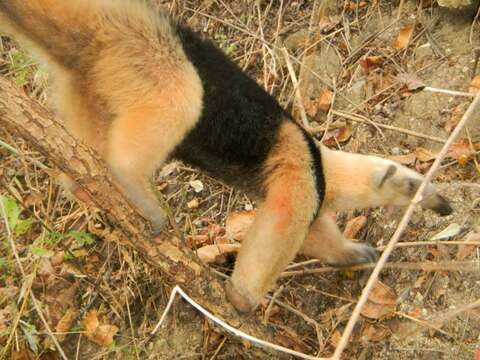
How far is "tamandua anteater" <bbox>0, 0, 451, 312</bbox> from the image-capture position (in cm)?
331

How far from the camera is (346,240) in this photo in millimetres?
4543

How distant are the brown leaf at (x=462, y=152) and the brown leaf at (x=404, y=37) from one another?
129 cm

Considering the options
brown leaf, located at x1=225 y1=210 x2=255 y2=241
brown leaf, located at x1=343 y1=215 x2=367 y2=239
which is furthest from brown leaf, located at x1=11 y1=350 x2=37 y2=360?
brown leaf, located at x1=343 y1=215 x2=367 y2=239

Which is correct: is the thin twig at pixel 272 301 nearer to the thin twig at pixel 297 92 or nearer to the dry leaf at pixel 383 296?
the dry leaf at pixel 383 296

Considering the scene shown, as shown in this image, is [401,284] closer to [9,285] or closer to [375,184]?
[375,184]

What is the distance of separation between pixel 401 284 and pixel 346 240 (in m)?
0.59

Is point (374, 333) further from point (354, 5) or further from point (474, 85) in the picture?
point (354, 5)

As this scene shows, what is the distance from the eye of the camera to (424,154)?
187 inches

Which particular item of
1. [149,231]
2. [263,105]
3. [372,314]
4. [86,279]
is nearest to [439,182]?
[372,314]

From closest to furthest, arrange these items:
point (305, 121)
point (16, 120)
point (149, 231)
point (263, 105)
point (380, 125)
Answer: point (16, 120) < point (149, 231) < point (263, 105) < point (380, 125) < point (305, 121)

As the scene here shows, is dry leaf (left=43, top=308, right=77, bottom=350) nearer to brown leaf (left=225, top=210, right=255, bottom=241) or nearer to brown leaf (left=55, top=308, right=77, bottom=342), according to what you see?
brown leaf (left=55, top=308, right=77, bottom=342)

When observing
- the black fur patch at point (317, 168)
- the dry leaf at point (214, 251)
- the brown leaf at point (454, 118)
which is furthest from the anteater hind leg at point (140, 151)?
the brown leaf at point (454, 118)

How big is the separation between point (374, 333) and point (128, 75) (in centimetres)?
232

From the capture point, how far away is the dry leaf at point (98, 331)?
4348 mm
